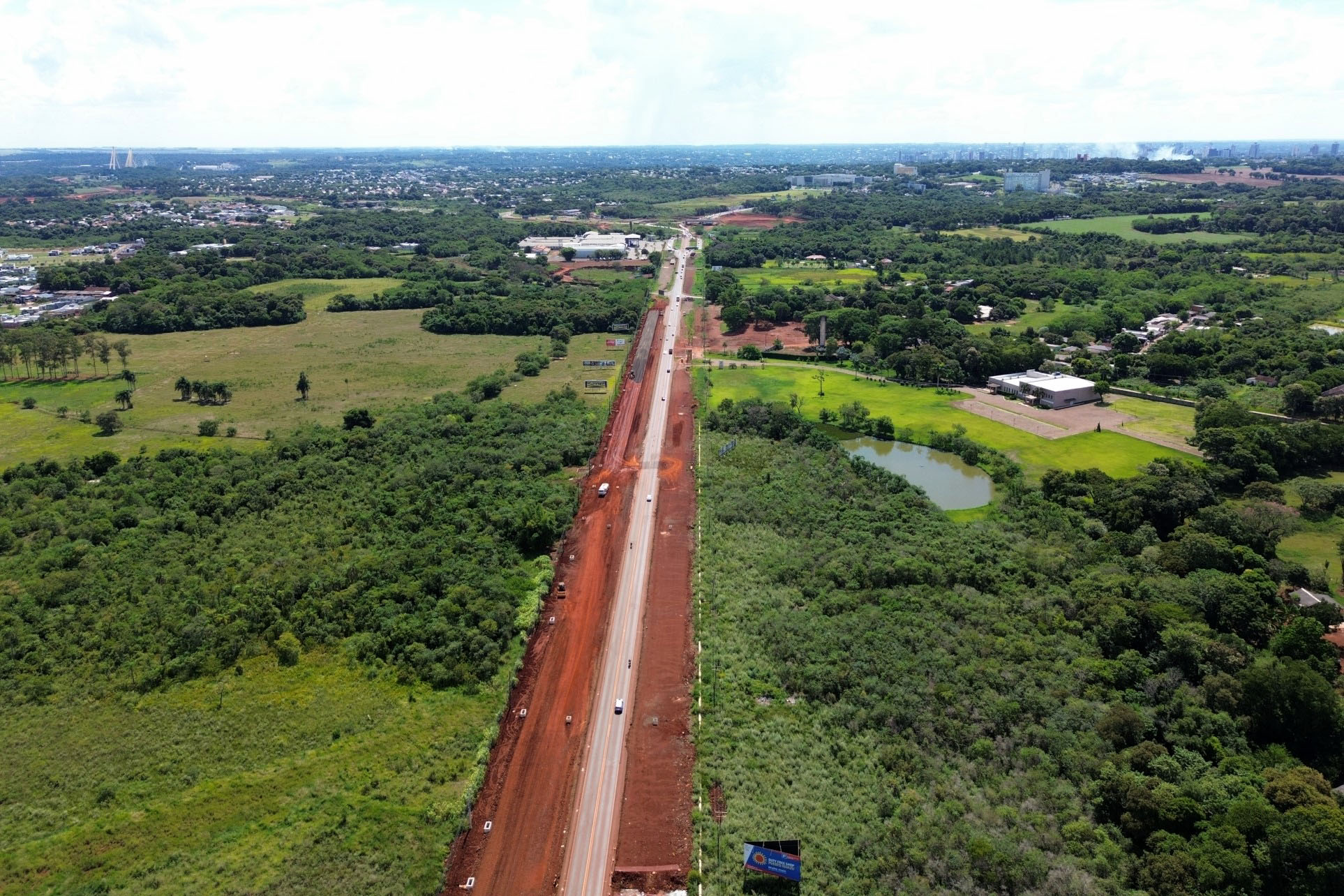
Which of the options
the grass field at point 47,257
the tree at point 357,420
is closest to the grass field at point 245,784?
the tree at point 357,420

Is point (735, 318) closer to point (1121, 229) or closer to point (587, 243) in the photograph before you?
point (587, 243)

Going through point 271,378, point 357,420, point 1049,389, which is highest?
point 1049,389

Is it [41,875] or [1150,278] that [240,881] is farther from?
[1150,278]

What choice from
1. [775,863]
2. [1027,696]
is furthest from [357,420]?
[1027,696]

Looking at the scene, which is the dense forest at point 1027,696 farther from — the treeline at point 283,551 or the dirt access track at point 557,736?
the treeline at point 283,551

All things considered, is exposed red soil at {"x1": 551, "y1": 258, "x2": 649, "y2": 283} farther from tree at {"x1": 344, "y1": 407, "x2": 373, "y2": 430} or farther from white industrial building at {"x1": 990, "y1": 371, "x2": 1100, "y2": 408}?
white industrial building at {"x1": 990, "y1": 371, "x2": 1100, "y2": 408}

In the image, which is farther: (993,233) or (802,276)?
(993,233)

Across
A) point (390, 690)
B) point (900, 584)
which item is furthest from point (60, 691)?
point (900, 584)

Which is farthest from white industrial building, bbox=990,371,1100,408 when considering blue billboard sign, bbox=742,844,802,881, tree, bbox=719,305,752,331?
blue billboard sign, bbox=742,844,802,881

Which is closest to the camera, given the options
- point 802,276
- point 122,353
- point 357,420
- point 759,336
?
point 357,420
